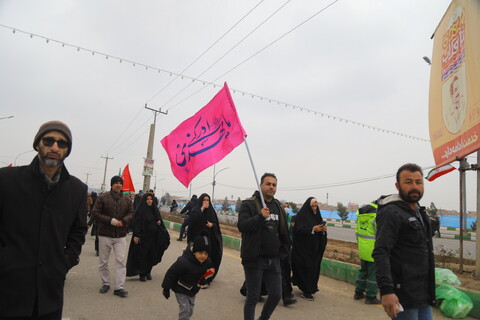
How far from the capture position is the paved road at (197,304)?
181 inches

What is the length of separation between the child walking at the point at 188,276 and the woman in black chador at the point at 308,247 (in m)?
2.59

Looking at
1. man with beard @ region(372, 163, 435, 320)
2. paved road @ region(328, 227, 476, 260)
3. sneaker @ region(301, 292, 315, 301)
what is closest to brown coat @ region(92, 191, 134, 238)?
sneaker @ region(301, 292, 315, 301)

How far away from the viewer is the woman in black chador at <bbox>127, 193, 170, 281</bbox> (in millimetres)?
6550

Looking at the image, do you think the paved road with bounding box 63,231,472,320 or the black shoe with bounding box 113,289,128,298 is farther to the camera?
the black shoe with bounding box 113,289,128,298

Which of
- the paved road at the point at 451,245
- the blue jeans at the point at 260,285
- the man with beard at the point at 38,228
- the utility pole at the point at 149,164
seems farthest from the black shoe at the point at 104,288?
the utility pole at the point at 149,164

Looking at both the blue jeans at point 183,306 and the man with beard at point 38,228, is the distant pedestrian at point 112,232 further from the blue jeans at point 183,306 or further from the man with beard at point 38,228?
the man with beard at point 38,228

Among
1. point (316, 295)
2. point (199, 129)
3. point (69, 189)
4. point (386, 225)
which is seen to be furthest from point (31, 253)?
point (316, 295)

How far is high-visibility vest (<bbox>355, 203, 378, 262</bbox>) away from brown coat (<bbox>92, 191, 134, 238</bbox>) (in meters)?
3.95

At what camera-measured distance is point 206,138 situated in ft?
18.0

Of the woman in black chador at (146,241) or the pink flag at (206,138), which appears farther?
the woman in black chador at (146,241)

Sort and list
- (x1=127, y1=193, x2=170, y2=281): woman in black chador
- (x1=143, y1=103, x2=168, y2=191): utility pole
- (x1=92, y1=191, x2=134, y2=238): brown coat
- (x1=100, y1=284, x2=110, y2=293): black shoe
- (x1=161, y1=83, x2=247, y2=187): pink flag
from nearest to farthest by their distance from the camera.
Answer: (x1=161, y1=83, x2=247, y2=187): pink flag → (x1=100, y1=284, x2=110, y2=293): black shoe → (x1=92, y1=191, x2=134, y2=238): brown coat → (x1=127, y1=193, x2=170, y2=281): woman in black chador → (x1=143, y1=103, x2=168, y2=191): utility pole

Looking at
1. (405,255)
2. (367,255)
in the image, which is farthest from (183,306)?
(367,255)

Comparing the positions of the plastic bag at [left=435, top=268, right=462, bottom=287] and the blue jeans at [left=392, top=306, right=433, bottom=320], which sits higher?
the blue jeans at [left=392, top=306, right=433, bottom=320]

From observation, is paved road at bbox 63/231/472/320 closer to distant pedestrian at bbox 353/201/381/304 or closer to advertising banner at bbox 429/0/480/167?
distant pedestrian at bbox 353/201/381/304
